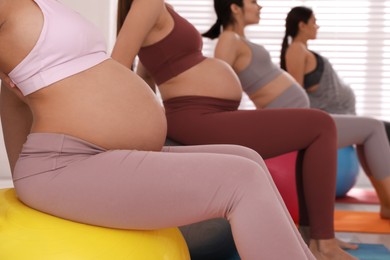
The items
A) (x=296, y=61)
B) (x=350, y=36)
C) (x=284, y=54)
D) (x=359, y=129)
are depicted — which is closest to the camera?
Answer: (x=359, y=129)

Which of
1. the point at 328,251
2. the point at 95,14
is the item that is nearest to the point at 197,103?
the point at 328,251

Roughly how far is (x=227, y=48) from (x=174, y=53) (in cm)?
69

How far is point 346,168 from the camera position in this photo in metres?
3.80

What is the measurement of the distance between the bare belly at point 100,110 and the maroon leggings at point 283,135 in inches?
28.7

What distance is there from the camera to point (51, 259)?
1.27m

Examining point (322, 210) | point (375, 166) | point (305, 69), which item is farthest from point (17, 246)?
point (305, 69)

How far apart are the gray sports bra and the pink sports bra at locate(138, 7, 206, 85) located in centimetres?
78

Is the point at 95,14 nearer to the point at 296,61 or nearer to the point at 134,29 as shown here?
the point at 296,61

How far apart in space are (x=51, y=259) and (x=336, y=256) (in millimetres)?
1129

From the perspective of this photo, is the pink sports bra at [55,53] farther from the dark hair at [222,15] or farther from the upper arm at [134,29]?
the dark hair at [222,15]

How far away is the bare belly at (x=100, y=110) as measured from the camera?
1312mm

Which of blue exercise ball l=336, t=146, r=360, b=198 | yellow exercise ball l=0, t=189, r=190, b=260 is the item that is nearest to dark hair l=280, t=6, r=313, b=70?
blue exercise ball l=336, t=146, r=360, b=198

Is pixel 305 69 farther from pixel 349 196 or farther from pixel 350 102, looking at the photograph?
pixel 349 196

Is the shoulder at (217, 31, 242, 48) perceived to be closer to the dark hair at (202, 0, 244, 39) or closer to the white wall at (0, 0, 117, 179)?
the dark hair at (202, 0, 244, 39)
